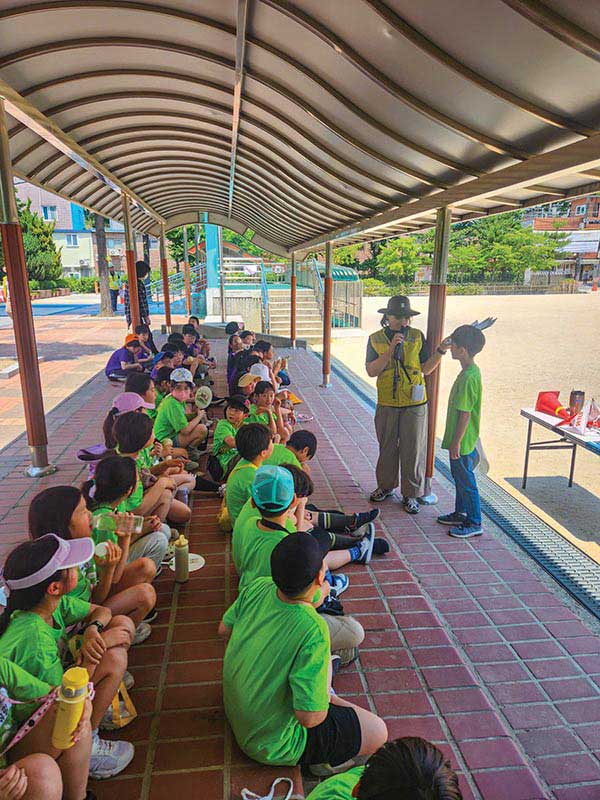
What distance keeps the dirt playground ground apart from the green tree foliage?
18.5 m

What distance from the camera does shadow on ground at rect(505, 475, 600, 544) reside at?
5582mm

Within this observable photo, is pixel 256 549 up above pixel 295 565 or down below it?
below

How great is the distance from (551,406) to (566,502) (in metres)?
1.14

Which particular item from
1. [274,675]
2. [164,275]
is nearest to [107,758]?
[274,675]

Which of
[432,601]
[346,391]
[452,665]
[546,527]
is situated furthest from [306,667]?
[346,391]

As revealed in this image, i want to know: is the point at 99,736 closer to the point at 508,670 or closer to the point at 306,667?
the point at 306,667

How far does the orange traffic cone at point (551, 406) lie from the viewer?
6.40 m

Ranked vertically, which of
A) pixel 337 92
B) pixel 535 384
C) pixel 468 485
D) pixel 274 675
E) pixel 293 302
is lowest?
pixel 535 384

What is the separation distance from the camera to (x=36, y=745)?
1.78 metres

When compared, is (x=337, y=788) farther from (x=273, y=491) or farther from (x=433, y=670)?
(x=433, y=670)

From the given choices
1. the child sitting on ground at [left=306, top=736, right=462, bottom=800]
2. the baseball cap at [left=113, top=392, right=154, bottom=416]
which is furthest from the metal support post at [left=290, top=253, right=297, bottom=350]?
the child sitting on ground at [left=306, top=736, right=462, bottom=800]

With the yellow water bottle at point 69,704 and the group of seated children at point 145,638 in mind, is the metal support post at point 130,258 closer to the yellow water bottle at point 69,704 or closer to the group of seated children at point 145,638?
the group of seated children at point 145,638

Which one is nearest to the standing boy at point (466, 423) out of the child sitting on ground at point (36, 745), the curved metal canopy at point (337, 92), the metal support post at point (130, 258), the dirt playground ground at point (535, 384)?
the curved metal canopy at point (337, 92)

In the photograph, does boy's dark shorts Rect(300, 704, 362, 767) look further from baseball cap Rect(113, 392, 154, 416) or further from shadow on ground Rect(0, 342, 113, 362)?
shadow on ground Rect(0, 342, 113, 362)
